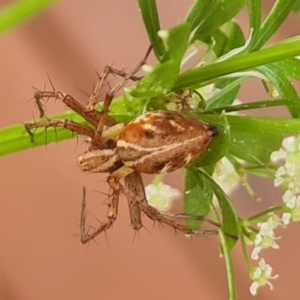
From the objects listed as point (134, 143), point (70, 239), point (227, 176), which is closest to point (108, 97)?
point (134, 143)

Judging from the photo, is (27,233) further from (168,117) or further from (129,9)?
(168,117)

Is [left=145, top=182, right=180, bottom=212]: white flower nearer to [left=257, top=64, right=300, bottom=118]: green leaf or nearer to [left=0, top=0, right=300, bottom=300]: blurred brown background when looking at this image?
[left=257, top=64, right=300, bottom=118]: green leaf

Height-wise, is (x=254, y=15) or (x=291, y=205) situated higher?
(x=254, y=15)

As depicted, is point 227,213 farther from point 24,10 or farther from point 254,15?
point 24,10

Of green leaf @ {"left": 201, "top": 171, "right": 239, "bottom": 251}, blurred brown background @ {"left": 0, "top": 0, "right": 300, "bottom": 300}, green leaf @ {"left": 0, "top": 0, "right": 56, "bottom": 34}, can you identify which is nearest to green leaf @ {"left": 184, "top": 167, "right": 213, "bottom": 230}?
green leaf @ {"left": 201, "top": 171, "right": 239, "bottom": 251}

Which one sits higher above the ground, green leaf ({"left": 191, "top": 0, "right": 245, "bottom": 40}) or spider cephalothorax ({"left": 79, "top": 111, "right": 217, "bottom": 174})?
green leaf ({"left": 191, "top": 0, "right": 245, "bottom": 40})
